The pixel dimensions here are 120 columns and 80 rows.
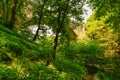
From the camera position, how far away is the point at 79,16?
1756cm

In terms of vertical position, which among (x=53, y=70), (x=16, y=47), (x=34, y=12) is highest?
(x=34, y=12)

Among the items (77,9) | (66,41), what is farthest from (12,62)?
(66,41)

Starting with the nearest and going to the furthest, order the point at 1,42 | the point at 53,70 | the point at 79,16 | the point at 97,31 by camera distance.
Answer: the point at 1,42, the point at 53,70, the point at 79,16, the point at 97,31

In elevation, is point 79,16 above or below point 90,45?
above

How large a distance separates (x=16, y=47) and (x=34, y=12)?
11.4 meters

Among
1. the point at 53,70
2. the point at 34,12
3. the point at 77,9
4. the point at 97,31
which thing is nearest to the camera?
the point at 53,70

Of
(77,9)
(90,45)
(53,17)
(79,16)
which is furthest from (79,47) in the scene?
(77,9)

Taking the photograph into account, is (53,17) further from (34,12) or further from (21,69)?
(21,69)

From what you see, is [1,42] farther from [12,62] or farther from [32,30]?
[32,30]

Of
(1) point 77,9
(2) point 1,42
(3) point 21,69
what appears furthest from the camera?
(1) point 77,9

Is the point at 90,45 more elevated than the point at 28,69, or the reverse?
the point at 90,45

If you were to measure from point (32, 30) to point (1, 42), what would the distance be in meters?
12.9

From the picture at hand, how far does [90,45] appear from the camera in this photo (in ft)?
73.6

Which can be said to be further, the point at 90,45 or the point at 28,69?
the point at 90,45
